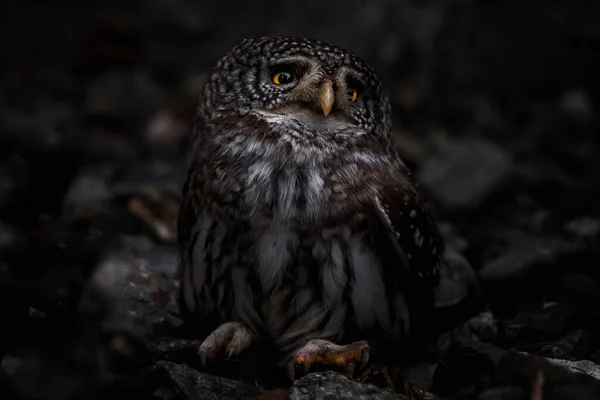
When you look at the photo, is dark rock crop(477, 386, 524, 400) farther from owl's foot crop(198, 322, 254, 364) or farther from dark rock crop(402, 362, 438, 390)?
owl's foot crop(198, 322, 254, 364)

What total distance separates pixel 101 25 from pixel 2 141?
1.73 m

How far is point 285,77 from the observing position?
3637mm

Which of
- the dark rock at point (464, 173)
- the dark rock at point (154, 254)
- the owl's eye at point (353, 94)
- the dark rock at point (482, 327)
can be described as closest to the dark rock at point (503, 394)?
the dark rock at point (482, 327)

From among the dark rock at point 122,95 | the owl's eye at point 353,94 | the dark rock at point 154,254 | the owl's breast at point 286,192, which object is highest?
the dark rock at point 122,95

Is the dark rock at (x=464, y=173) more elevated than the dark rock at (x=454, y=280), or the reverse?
the dark rock at (x=464, y=173)

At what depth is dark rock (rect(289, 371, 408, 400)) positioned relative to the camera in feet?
9.94

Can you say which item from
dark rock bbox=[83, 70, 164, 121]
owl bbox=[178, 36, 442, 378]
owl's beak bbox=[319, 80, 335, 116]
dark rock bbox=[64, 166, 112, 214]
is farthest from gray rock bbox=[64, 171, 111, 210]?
Result: owl's beak bbox=[319, 80, 335, 116]

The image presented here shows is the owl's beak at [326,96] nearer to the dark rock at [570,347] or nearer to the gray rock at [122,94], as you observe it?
the dark rock at [570,347]

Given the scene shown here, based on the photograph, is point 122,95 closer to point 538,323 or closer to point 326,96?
point 326,96

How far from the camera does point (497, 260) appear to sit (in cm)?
439

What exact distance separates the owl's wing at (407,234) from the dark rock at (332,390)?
2.02ft

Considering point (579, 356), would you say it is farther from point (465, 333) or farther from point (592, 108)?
point (592, 108)

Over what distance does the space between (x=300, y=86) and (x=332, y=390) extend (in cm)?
119

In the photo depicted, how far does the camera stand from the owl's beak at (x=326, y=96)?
3.49 m
